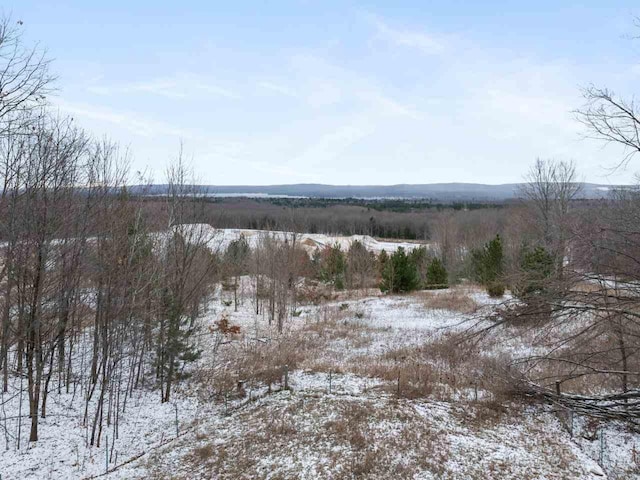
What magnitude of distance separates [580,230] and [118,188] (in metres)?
10.1

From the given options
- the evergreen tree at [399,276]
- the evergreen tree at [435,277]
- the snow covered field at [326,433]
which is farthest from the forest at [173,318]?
the evergreen tree at [435,277]

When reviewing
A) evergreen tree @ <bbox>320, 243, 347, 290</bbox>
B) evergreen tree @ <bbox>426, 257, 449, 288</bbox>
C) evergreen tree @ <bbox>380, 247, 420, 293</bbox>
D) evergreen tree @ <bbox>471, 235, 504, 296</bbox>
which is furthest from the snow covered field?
evergreen tree @ <bbox>320, 243, 347, 290</bbox>

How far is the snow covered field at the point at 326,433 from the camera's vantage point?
753 centimetres

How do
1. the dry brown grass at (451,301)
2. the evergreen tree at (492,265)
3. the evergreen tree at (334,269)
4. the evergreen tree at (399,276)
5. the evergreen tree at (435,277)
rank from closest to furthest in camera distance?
1. the dry brown grass at (451,301)
2. the evergreen tree at (492,265)
3. the evergreen tree at (399,276)
4. the evergreen tree at (435,277)
5. the evergreen tree at (334,269)

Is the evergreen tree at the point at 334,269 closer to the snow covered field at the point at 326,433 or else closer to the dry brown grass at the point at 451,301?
the dry brown grass at the point at 451,301

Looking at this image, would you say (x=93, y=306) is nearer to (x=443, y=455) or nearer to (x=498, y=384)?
(x=443, y=455)

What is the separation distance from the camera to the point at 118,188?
1050 cm

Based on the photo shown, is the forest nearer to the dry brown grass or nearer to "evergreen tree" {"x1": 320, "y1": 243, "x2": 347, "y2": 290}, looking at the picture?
the dry brown grass

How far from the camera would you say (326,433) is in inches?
340

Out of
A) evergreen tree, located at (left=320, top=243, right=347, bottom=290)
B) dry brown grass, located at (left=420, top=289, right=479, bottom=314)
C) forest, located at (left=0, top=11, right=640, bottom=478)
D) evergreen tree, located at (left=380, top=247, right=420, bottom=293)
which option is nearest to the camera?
forest, located at (left=0, top=11, right=640, bottom=478)

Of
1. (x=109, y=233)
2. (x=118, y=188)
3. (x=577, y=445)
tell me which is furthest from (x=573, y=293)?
(x=118, y=188)

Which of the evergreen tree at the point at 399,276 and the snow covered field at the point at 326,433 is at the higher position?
the evergreen tree at the point at 399,276

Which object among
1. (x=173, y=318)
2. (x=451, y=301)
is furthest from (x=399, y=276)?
(x=173, y=318)

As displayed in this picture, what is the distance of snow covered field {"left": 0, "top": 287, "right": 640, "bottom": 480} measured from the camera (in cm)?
753
